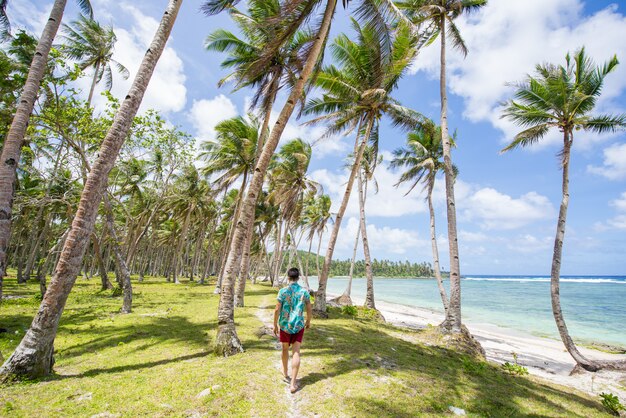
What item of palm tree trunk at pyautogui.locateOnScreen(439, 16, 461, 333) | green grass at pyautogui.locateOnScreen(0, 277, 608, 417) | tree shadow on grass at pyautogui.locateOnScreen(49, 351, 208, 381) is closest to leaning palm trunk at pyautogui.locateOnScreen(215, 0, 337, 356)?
green grass at pyautogui.locateOnScreen(0, 277, 608, 417)

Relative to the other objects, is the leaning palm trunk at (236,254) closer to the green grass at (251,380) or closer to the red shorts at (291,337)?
the green grass at (251,380)

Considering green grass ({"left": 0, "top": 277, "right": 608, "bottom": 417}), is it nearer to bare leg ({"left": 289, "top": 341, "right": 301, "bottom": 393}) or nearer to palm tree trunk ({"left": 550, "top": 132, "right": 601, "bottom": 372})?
bare leg ({"left": 289, "top": 341, "right": 301, "bottom": 393})

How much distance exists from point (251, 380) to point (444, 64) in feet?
43.3

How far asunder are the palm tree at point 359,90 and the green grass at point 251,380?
5320 millimetres

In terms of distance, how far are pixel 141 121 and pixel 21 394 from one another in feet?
32.4

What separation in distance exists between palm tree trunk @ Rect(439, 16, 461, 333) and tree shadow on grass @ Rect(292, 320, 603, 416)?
1.74 m

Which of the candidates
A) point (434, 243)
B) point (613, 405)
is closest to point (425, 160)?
point (434, 243)

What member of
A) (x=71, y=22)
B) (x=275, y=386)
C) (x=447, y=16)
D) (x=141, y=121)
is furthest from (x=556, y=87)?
(x=71, y=22)

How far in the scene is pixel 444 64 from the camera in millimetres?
12070

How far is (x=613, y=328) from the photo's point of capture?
24.7m

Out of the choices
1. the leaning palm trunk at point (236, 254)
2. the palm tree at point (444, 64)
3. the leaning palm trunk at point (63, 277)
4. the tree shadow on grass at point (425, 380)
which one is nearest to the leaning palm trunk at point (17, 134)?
the leaning palm trunk at point (63, 277)

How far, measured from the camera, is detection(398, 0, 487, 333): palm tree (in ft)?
34.3

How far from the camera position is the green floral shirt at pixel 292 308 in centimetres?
498

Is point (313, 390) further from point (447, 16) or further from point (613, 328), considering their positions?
point (613, 328)
